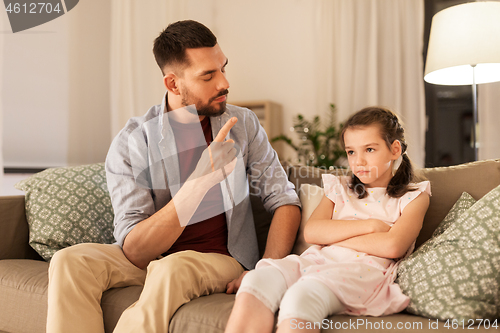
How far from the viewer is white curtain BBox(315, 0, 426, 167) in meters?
3.42

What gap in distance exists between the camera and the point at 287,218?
4.61 feet

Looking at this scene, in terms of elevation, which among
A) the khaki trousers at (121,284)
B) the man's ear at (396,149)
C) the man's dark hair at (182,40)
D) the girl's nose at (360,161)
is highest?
the man's dark hair at (182,40)

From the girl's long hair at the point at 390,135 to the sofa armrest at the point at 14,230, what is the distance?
1241 millimetres

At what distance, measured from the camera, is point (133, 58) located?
10.2ft

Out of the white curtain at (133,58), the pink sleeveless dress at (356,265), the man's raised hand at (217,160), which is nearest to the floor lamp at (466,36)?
the pink sleeveless dress at (356,265)

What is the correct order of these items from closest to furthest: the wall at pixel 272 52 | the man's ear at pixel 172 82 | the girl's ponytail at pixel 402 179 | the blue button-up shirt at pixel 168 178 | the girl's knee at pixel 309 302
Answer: the girl's knee at pixel 309 302 → the girl's ponytail at pixel 402 179 → the blue button-up shirt at pixel 168 178 → the man's ear at pixel 172 82 → the wall at pixel 272 52

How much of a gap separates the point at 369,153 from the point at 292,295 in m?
0.54

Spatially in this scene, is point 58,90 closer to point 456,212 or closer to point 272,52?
point 272,52

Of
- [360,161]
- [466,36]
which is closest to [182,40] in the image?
[360,161]

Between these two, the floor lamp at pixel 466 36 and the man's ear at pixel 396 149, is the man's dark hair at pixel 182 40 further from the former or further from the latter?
the floor lamp at pixel 466 36

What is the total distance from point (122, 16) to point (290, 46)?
1509 millimetres

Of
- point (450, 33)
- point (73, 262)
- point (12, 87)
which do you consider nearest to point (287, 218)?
point (73, 262)

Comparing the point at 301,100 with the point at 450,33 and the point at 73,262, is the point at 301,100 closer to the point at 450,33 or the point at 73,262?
the point at 450,33

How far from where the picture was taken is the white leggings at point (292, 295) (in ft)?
2.98
